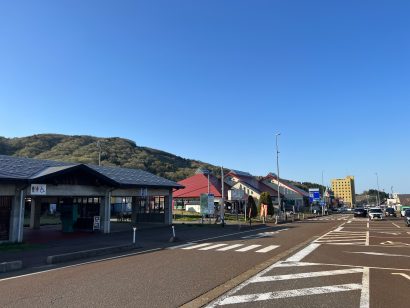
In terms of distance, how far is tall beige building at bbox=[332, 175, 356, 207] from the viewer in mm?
174750

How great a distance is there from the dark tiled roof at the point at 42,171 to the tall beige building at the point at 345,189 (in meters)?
154

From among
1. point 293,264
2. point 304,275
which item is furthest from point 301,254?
point 304,275

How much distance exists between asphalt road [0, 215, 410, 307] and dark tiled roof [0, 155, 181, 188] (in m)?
10.9

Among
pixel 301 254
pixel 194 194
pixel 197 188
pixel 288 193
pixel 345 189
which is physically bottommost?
pixel 301 254

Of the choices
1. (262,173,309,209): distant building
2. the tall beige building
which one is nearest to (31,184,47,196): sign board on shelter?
(262,173,309,209): distant building

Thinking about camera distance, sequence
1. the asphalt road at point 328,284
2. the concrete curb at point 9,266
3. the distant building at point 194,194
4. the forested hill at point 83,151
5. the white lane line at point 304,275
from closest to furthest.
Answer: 1. the asphalt road at point 328,284
2. the white lane line at point 304,275
3. the concrete curb at point 9,266
4. the distant building at point 194,194
5. the forested hill at point 83,151

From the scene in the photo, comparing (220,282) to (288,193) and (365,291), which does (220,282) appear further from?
(288,193)

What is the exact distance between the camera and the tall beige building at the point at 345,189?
175 m

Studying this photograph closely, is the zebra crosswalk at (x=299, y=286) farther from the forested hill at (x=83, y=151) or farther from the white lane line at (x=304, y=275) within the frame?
the forested hill at (x=83, y=151)

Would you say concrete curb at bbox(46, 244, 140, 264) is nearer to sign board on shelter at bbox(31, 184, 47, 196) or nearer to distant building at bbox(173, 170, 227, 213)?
sign board on shelter at bbox(31, 184, 47, 196)

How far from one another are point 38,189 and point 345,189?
17234 cm

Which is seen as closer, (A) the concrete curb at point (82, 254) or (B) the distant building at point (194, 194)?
(A) the concrete curb at point (82, 254)

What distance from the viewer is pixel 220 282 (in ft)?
32.0

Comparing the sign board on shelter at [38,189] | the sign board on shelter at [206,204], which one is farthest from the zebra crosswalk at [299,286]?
the sign board on shelter at [206,204]
